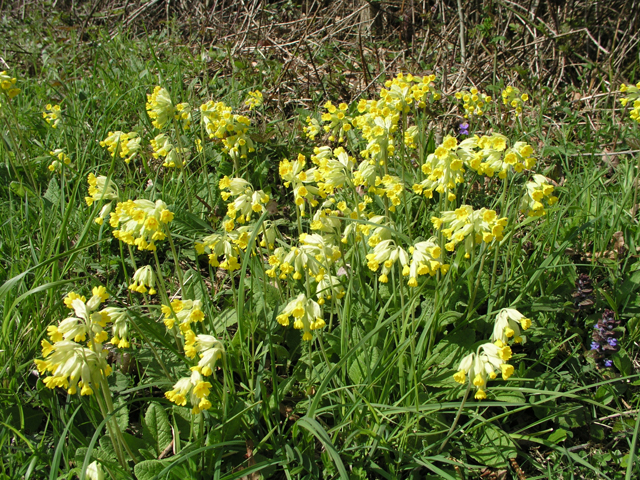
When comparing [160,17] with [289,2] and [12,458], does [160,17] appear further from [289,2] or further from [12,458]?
[12,458]

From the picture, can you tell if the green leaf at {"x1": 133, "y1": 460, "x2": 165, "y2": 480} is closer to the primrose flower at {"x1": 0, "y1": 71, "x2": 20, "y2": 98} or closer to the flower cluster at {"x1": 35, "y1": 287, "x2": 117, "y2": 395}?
the flower cluster at {"x1": 35, "y1": 287, "x2": 117, "y2": 395}

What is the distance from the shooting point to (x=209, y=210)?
153 inches

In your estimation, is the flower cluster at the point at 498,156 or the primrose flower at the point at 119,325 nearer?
the primrose flower at the point at 119,325

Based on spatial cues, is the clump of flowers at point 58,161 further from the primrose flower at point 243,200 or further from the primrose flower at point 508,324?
the primrose flower at point 508,324

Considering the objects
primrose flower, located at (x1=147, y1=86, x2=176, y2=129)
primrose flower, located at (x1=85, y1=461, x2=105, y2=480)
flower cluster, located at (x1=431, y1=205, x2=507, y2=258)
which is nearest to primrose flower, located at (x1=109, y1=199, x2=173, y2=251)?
primrose flower, located at (x1=85, y1=461, x2=105, y2=480)

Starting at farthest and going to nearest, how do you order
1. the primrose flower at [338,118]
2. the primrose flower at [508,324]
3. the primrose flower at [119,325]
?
→ the primrose flower at [338,118], the primrose flower at [119,325], the primrose flower at [508,324]

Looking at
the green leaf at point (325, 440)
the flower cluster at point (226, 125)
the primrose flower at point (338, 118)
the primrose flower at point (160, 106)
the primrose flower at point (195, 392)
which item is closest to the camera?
the green leaf at point (325, 440)

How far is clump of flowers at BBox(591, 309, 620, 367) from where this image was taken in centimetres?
246

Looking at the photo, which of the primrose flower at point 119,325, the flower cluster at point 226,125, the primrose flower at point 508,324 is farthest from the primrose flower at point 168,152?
the primrose flower at point 508,324

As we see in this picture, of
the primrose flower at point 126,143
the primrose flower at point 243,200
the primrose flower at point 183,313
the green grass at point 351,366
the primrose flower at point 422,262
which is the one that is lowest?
the green grass at point 351,366

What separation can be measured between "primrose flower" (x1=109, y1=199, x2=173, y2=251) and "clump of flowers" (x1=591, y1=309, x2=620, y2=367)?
2.11m

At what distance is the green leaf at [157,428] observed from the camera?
2164 millimetres

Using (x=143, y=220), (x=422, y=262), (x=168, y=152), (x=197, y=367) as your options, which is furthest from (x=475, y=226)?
(x=168, y=152)

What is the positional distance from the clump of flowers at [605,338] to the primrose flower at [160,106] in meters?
2.88
